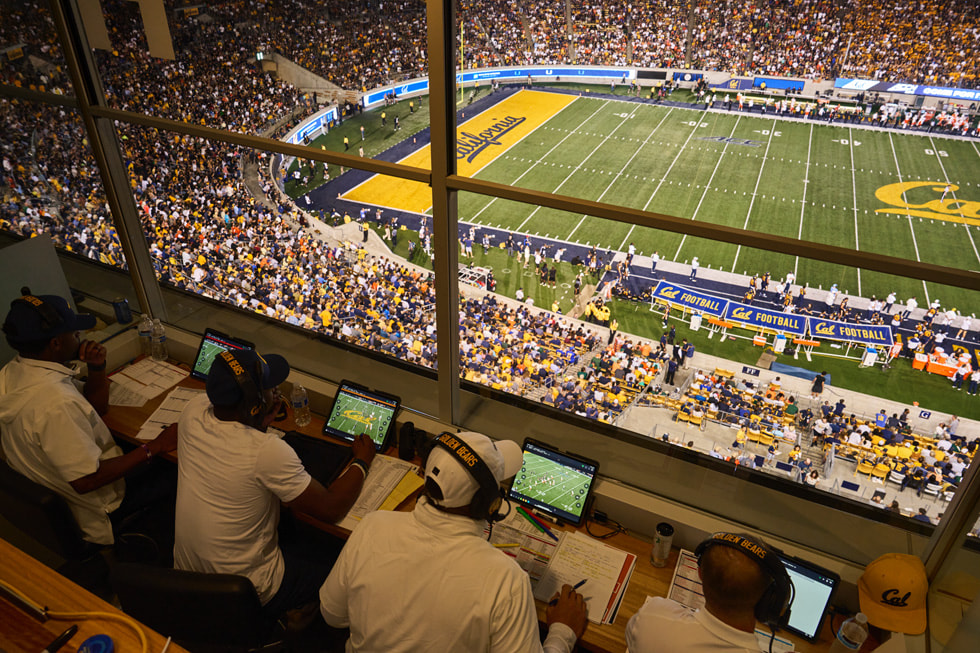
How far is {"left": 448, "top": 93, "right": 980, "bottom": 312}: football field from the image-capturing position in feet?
57.8

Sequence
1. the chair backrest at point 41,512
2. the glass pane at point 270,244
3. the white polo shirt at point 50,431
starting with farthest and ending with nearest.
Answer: the glass pane at point 270,244 < the white polo shirt at point 50,431 < the chair backrest at point 41,512

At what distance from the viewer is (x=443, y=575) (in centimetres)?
141

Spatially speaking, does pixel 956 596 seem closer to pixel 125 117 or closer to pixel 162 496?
pixel 162 496

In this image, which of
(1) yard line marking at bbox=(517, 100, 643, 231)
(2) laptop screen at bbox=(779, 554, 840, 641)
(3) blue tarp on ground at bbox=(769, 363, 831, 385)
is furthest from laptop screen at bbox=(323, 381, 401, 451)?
(1) yard line marking at bbox=(517, 100, 643, 231)

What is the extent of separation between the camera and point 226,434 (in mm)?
1959

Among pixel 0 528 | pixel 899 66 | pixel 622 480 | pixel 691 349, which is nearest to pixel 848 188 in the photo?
pixel 899 66

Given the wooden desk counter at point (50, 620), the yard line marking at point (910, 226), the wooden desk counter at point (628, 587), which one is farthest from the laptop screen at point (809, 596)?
the yard line marking at point (910, 226)

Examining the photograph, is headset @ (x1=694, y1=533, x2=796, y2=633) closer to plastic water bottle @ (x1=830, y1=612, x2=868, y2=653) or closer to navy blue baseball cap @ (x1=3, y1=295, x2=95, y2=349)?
plastic water bottle @ (x1=830, y1=612, x2=868, y2=653)

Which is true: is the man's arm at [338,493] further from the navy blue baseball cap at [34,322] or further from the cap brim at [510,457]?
the navy blue baseball cap at [34,322]

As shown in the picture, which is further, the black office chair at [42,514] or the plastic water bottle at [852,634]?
the black office chair at [42,514]

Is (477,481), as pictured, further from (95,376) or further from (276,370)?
(95,376)

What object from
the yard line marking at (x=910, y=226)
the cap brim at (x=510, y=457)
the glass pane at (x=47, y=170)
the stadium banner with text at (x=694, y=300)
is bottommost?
the stadium banner with text at (x=694, y=300)

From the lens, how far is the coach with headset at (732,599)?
1.40 metres

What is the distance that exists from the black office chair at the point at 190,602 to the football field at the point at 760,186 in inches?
605
